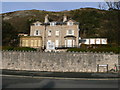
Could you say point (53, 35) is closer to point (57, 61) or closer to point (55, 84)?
point (57, 61)

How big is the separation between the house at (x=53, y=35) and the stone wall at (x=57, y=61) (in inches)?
630

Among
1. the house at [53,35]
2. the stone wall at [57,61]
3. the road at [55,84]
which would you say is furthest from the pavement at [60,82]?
the house at [53,35]

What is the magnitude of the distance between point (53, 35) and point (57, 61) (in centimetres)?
1881

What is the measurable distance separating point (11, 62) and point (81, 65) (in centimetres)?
1169

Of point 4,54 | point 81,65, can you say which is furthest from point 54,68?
point 4,54

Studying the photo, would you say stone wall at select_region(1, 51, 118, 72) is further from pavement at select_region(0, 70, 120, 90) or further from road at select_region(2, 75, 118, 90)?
road at select_region(2, 75, 118, 90)

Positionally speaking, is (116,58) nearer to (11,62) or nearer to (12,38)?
(11,62)

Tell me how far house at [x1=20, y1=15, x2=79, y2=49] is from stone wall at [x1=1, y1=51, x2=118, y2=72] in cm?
Answer: 1600

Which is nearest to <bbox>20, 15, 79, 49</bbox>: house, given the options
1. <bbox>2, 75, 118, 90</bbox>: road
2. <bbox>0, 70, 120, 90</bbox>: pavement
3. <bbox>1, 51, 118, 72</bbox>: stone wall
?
<bbox>1, 51, 118, 72</bbox>: stone wall

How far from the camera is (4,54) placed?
24609 mm

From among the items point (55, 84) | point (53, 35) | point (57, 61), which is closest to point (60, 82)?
point (55, 84)

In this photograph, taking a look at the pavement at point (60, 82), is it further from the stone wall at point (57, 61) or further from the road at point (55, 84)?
the stone wall at point (57, 61)

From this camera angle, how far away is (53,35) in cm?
4125

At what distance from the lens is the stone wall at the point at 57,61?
2267cm
